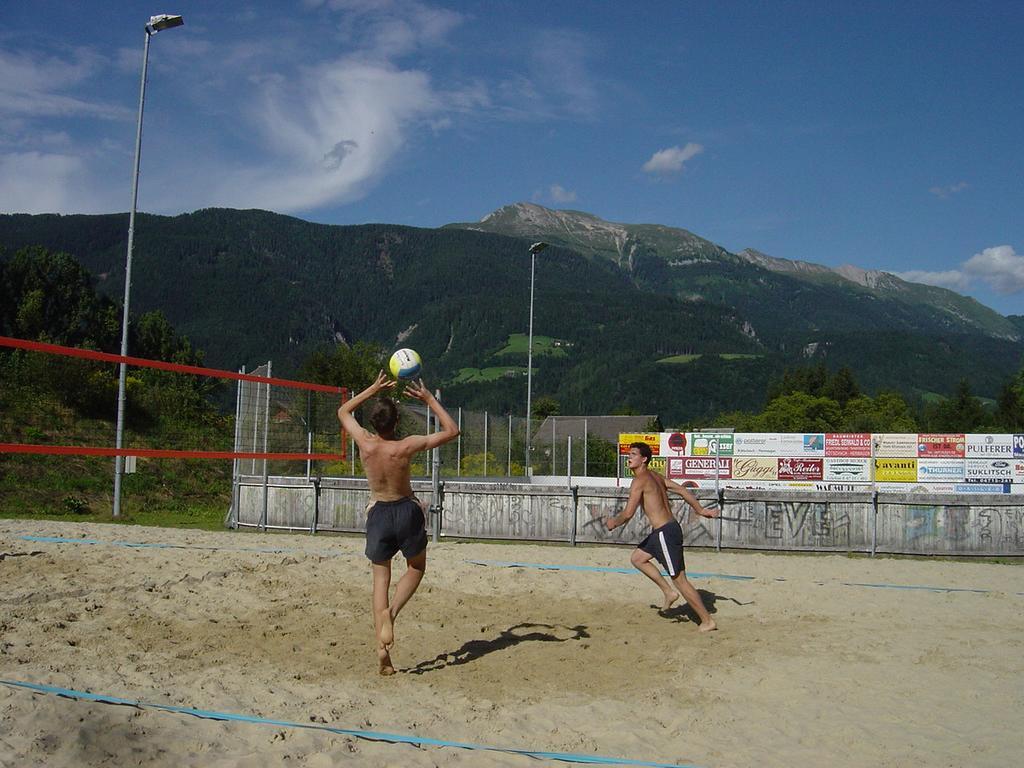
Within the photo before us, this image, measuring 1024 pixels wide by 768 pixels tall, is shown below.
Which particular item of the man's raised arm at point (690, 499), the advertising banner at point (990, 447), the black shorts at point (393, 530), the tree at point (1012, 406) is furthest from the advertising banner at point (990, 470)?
the tree at point (1012, 406)

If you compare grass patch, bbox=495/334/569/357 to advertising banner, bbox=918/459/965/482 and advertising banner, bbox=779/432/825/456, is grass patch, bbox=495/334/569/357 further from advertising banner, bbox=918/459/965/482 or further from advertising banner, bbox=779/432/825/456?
advertising banner, bbox=918/459/965/482

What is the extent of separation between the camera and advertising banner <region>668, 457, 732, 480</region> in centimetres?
2878

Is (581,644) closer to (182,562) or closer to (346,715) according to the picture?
(346,715)

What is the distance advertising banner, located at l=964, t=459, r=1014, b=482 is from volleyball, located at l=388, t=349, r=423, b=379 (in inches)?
890

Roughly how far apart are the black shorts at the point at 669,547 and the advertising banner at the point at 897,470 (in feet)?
68.9

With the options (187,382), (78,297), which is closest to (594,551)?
(187,382)

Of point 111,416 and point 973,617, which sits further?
point 111,416

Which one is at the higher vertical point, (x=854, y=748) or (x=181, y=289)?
(x=181, y=289)

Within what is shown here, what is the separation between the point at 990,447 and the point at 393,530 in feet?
82.1

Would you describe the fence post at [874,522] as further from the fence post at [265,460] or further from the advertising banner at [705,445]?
the advertising banner at [705,445]

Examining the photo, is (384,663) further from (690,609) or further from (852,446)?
(852,446)

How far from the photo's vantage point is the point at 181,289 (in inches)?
6949

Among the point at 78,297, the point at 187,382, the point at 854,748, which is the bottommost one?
the point at 854,748

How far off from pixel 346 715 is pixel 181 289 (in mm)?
183090
